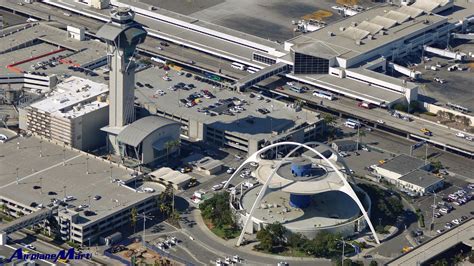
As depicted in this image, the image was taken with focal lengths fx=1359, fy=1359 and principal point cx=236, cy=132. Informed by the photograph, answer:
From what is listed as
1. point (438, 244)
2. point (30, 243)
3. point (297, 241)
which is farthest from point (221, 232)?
point (438, 244)

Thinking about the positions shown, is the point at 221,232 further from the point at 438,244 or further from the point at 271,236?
the point at 438,244

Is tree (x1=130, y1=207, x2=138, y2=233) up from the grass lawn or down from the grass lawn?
up

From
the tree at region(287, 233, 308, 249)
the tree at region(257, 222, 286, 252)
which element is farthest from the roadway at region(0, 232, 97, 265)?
the tree at region(287, 233, 308, 249)

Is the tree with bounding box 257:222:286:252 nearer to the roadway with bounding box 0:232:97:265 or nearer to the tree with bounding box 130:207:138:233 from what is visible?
the tree with bounding box 130:207:138:233

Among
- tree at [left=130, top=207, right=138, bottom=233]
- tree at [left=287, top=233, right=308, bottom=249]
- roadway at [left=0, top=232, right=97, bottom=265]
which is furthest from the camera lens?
tree at [left=130, top=207, right=138, bottom=233]

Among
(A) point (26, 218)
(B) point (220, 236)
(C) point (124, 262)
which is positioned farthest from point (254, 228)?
(A) point (26, 218)

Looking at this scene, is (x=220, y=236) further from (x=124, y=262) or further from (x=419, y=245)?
(x=419, y=245)

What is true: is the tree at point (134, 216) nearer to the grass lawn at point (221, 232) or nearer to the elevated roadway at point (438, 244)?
the grass lawn at point (221, 232)

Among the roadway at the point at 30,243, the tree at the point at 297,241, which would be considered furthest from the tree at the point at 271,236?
the roadway at the point at 30,243
